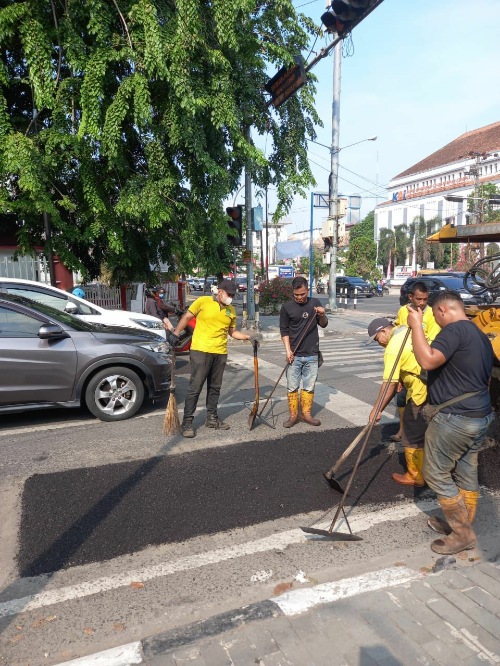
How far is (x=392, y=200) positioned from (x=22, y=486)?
101705mm

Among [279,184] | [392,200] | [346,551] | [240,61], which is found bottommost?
[346,551]

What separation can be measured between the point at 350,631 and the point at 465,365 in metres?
1.64

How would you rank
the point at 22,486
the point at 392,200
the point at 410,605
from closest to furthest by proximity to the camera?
the point at 410,605
the point at 22,486
the point at 392,200

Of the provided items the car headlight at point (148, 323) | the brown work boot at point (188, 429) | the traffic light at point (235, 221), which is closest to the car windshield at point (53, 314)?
the brown work boot at point (188, 429)

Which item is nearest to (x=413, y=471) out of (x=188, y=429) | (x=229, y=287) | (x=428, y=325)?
(x=428, y=325)

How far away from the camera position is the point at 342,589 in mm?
2830

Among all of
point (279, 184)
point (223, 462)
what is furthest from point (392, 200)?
point (223, 462)

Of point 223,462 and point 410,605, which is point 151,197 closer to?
point 223,462

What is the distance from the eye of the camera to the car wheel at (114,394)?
19.3ft

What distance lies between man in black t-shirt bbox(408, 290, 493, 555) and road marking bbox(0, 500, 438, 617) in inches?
22.0

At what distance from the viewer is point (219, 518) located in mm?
3676

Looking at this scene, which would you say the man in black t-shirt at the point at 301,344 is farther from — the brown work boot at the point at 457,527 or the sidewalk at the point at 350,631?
the sidewalk at the point at 350,631

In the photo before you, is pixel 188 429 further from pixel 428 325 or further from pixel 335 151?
pixel 335 151

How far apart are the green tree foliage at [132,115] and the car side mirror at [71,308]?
80.6 inches
